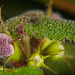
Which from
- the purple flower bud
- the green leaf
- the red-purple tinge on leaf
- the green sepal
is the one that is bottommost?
the green leaf

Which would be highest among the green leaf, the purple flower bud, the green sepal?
the purple flower bud

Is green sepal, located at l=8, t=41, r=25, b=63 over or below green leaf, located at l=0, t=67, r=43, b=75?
over

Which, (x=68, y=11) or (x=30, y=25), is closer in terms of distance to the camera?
(x=30, y=25)

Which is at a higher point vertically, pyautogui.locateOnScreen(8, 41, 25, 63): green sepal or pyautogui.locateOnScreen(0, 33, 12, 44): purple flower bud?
pyautogui.locateOnScreen(0, 33, 12, 44): purple flower bud

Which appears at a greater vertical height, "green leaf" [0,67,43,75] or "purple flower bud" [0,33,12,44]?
"purple flower bud" [0,33,12,44]

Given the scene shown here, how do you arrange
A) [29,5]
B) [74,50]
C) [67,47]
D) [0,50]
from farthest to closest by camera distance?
1. [29,5]
2. [74,50]
3. [67,47]
4. [0,50]

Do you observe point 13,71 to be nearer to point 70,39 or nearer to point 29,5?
point 70,39

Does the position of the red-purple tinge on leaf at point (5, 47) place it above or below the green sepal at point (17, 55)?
above

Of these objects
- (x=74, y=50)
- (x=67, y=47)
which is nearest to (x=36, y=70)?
(x=67, y=47)
